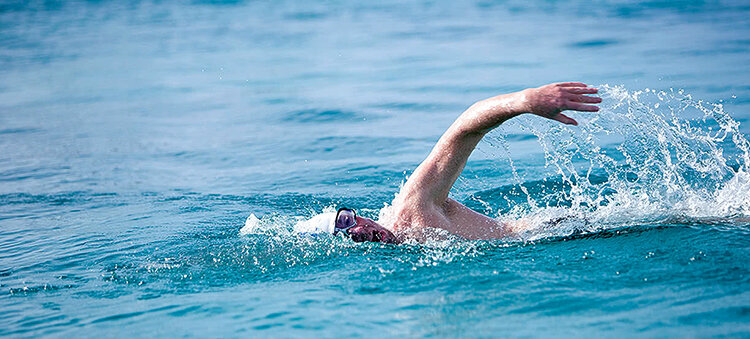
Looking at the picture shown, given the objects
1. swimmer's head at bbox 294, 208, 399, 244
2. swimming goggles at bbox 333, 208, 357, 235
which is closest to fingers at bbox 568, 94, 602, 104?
swimmer's head at bbox 294, 208, 399, 244

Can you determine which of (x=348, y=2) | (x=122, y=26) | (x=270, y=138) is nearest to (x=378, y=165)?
(x=270, y=138)

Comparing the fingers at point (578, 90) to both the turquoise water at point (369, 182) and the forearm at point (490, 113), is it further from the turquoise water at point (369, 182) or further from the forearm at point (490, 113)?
the turquoise water at point (369, 182)

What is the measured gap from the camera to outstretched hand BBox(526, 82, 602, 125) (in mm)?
4285

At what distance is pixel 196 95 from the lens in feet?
43.7

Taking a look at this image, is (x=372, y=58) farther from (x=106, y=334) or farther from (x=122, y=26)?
(x=106, y=334)

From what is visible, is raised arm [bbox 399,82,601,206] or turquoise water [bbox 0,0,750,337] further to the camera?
raised arm [bbox 399,82,601,206]

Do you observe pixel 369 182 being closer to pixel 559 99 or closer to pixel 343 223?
pixel 343 223

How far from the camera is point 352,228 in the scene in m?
4.89

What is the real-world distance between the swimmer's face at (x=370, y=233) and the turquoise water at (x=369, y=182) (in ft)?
0.28

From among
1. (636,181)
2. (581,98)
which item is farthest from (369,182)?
(581,98)

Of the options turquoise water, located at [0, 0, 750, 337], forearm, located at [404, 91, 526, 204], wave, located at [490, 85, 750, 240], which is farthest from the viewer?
wave, located at [490, 85, 750, 240]

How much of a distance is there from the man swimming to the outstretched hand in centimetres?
11

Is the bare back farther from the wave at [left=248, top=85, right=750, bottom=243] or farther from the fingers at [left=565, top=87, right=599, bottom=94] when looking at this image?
the wave at [left=248, top=85, right=750, bottom=243]

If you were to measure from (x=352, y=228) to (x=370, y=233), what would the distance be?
0.38 feet
